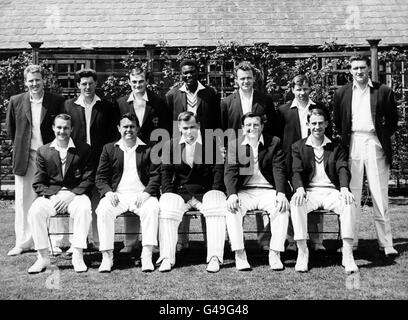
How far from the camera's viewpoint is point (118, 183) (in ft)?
17.4

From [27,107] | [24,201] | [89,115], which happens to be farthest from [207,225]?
[27,107]

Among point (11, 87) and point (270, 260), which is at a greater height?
point (11, 87)

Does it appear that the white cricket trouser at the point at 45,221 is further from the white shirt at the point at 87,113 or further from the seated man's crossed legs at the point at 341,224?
the seated man's crossed legs at the point at 341,224

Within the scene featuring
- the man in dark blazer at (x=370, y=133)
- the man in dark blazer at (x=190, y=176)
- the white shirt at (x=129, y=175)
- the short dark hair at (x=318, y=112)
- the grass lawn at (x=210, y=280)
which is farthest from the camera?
the man in dark blazer at (x=370, y=133)

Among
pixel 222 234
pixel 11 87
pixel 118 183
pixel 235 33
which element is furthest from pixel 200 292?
pixel 235 33

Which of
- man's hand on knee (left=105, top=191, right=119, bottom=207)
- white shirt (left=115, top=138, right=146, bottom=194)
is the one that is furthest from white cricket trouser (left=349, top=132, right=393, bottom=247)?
man's hand on knee (left=105, top=191, right=119, bottom=207)

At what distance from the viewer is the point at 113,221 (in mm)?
4867

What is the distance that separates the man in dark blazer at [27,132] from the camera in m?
5.59

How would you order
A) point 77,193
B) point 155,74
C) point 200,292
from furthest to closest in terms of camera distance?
1. point 155,74
2. point 77,193
3. point 200,292

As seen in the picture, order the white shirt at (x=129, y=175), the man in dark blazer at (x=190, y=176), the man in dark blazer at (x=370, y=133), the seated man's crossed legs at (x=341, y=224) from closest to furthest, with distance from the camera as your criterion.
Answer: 1. the seated man's crossed legs at (x=341, y=224)
2. the man in dark blazer at (x=190, y=176)
3. the white shirt at (x=129, y=175)
4. the man in dark blazer at (x=370, y=133)

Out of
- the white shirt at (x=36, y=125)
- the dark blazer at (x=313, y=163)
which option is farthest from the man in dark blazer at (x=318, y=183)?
the white shirt at (x=36, y=125)
